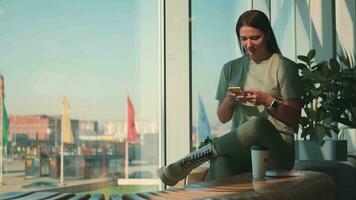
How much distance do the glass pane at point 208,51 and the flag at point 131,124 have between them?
0.58 m

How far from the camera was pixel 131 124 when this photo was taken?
458cm

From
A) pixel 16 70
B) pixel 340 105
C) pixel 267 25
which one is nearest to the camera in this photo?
pixel 267 25

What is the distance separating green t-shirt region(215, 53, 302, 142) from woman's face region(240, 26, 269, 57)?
0.21 feet

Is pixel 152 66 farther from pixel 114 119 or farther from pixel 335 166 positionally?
pixel 335 166

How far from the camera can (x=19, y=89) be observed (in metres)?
4.29

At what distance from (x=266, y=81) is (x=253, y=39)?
20cm

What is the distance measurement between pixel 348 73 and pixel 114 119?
6.96 ft

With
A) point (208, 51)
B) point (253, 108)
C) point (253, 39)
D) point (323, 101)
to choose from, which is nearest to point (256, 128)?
point (253, 108)

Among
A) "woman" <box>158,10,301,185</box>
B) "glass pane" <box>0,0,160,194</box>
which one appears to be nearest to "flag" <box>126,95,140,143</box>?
"glass pane" <box>0,0,160,194</box>

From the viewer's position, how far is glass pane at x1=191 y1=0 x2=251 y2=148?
435 cm

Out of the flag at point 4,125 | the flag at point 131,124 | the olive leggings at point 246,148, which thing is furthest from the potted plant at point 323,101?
the flag at point 4,125

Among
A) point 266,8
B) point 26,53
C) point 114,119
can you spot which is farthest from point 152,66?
point 266,8

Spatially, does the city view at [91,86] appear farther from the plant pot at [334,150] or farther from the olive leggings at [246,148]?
the olive leggings at [246,148]

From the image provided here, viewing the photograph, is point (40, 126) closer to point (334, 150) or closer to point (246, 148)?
point (334, 150)
